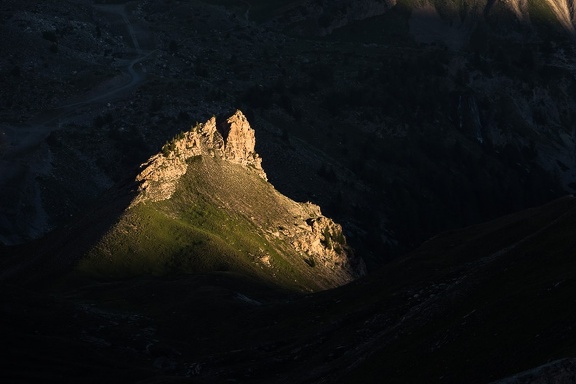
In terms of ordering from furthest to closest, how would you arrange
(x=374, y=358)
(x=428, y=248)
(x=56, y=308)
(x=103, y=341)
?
1. (x=428, y=248)
2. (x=56, y=308)
3. (x=103, y=341)
4. (x=374, y=358)

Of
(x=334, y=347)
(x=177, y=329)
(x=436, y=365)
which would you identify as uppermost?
Answer: (x=177, y=329)

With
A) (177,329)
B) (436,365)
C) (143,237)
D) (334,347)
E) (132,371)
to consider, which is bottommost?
(436,365)

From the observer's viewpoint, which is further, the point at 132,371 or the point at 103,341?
the point at 103,341

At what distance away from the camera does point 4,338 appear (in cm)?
12575

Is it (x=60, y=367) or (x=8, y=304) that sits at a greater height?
(x=8, y=304)

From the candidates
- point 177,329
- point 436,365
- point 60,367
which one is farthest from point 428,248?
point 436,365

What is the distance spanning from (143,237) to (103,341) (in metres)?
56.9


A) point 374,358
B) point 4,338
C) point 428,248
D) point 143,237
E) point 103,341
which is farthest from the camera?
point 143,237

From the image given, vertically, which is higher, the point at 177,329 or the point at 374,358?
the point at 177,329

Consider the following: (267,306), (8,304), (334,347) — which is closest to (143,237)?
(267,306)

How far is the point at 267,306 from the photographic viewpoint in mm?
160625

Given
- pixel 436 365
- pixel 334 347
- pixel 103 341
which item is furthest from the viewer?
pixel 103 341

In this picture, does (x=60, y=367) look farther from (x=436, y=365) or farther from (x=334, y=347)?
(x=436, y=365)

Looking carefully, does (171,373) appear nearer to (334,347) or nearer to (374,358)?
(334,347)
